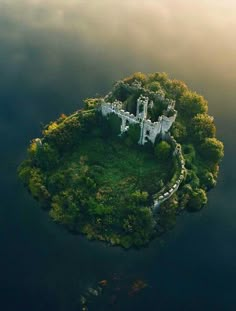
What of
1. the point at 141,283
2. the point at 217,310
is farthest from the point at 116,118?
the point at 217,310

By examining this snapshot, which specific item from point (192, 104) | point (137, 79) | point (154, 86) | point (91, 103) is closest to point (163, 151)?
point (192, 104)

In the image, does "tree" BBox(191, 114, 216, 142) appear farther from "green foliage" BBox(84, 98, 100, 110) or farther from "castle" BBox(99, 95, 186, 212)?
"green foliage" BBox(84, 98, 100, 110)

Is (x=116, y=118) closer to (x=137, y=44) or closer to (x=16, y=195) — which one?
(x=16, y=195)

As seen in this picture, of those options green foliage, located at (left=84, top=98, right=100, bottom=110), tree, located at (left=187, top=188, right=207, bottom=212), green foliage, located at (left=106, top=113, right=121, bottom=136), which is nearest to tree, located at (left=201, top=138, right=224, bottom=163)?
tree, located at (left=187, top=188, right=207, bottom=212)

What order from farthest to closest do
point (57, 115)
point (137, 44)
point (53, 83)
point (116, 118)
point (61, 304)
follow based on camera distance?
point (137, 44) < point (53, 83) < point (57, 115) < point (116, 118) < point (61, 304)

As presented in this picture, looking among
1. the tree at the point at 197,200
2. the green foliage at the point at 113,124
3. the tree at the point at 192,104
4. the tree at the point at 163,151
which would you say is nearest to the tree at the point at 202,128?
the tree at the point at 192,104

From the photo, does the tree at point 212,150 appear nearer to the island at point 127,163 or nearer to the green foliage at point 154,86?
the island at point 127,163
